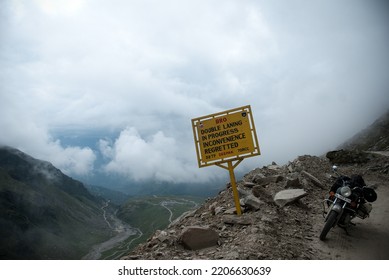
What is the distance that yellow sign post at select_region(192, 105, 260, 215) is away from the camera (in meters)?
11.1

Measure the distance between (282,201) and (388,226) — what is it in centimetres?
432

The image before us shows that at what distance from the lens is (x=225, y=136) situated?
1135 cm

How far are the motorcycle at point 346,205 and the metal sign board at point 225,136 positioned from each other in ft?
10.8

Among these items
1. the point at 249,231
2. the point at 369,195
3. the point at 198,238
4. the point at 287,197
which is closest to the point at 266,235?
the point at 249,231

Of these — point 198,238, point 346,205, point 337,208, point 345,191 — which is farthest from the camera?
point 346,205

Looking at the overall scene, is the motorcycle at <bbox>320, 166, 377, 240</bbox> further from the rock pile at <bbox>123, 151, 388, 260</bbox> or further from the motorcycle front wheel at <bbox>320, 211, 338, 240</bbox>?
the rock pile at <bbox>123, 151, 388, 260</bbox>

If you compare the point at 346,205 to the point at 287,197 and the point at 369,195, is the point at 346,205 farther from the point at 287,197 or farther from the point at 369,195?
the point at 287,197

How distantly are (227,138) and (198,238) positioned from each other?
420cm

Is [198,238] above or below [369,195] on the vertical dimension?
below

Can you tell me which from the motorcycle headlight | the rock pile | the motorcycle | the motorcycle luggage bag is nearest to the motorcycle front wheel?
the motorcycle

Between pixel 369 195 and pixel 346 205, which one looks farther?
pixel 369 195

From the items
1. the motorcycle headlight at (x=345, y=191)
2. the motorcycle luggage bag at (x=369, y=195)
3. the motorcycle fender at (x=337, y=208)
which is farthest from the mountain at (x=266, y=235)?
the motorcycle headlight at (x=345, y=191)

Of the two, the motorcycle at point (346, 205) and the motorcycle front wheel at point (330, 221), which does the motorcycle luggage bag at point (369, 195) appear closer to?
the motorcycle at point (346, 205)
